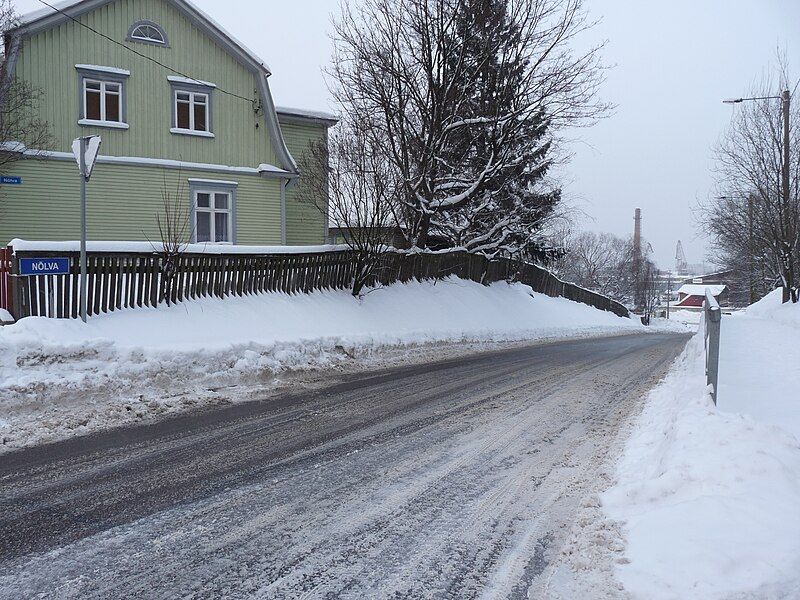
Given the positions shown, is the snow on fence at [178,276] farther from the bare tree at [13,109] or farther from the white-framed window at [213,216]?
the bare tree at [13,109]

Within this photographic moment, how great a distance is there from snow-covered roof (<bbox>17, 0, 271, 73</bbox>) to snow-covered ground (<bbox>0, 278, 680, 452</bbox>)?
9402mm

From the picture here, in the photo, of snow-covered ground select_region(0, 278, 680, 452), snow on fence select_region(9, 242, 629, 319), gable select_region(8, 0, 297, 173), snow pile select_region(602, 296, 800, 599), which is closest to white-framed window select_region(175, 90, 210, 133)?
gable select_region(8, 0, 297, 173)

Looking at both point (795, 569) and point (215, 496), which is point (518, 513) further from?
point (215, 496)

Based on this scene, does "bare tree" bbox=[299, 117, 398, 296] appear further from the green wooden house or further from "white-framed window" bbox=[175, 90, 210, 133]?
"white-framed window" bbox=[175, 90, 210, 133]

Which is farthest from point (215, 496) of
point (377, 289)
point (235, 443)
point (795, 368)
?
point (377, 289)

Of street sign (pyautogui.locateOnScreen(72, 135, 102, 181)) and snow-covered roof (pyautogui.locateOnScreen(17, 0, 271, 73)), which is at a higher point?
snow-covered roof (pyautogui.locateOnScreen(17, 0, 271, 73))

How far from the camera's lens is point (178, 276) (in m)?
11.0

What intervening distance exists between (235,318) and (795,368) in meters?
9.41

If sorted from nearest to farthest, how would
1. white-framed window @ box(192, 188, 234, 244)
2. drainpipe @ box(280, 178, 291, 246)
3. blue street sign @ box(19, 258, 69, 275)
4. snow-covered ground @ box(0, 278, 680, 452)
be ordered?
1. snow-covered ground @ box(0, 278, 680, 452)
2. blue street sign @ box(19, 258, 69, 275)
3. white-framed window @ box(192, 188, 234, 244)
4. drainpipe @ box(280, 178, 291, 246)

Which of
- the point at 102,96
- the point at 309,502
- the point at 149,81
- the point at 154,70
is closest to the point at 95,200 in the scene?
the point at 102,96

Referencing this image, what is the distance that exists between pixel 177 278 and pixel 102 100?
9752mm

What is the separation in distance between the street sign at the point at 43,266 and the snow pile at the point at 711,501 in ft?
26.3

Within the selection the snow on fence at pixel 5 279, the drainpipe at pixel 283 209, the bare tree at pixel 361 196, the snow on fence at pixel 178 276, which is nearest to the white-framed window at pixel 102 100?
the drainpipe at pixel 283 209

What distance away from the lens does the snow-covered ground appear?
712 centimetres
